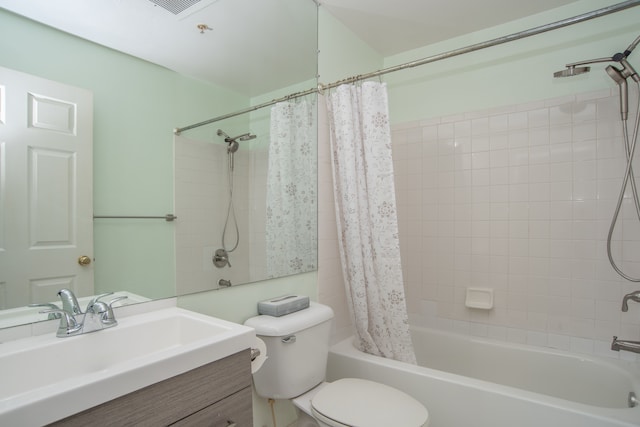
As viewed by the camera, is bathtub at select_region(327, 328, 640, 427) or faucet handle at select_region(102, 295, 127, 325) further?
bathtub at select_region(327, 328, 640, 427)

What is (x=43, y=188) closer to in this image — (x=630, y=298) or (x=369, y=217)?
(x=369, y=217)

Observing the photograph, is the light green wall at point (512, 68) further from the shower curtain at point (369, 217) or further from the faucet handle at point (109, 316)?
the faucet handle at point (109, 316)

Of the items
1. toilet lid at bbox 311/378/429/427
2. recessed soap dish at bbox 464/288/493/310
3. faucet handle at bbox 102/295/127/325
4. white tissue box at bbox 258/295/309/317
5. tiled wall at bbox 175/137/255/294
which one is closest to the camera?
faucet handle at bbox 102/295/127/325

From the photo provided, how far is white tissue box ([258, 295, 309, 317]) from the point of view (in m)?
1.54

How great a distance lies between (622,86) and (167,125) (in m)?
2.25

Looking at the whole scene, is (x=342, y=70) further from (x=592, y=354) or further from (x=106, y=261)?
(x=592, y=354)

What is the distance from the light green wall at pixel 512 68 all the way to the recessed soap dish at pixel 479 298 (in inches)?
47.8

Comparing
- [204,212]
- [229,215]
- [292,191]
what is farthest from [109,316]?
[292,191]

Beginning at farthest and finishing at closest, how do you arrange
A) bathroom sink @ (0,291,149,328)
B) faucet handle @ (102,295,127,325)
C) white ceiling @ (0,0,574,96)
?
white ceiling @ (0,0,574,96) → faucet handle @ (102,295,127,325) → bathroom sink @ (0,291,149,328)

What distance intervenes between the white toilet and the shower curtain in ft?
1.22

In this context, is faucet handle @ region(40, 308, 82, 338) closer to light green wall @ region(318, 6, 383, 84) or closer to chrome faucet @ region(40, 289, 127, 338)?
chrome faucet @ region(40, 289, 127, 338)

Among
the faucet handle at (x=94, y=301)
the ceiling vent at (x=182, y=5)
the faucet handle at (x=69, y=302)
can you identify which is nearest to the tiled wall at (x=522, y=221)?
the ceiling vent at (x=182, y=5)

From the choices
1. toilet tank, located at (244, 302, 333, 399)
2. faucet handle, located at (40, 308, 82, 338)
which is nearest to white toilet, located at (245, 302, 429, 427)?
toilet tank, located at (244, 302, 333, 399)

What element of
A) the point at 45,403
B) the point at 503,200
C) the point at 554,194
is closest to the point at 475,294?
the point at 503,200
